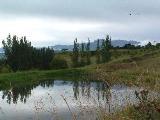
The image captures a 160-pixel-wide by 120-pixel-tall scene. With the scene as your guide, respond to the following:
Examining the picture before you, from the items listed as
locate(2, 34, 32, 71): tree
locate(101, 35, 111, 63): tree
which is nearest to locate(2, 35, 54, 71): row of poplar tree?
locate(2, 34, 32, 71): tree

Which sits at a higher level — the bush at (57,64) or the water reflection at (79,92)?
the water reflection at (79,92)

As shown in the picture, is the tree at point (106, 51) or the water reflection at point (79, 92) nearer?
the water reflection at point (79, 92)

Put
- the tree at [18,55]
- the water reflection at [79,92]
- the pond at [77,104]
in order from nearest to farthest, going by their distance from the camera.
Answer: the pond at [77,104] → the water reflection at [79,92] → the tree at [18,55]

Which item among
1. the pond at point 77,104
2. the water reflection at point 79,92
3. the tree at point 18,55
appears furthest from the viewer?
the tree at point 18,55

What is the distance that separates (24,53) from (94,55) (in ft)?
108

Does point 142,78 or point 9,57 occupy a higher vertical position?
point 142,78

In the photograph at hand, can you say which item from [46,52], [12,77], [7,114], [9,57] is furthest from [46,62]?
[7,114]

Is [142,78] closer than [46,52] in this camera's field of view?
Yes

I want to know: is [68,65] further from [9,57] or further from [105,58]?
[9,57]

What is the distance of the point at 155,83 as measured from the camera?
10008mm

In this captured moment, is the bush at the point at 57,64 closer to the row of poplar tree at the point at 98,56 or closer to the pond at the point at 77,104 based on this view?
the row of poplar tree at the point at 98,56

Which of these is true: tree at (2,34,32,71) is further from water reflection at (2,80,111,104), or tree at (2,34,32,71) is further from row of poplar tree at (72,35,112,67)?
water reflection at (2,80,111,104)

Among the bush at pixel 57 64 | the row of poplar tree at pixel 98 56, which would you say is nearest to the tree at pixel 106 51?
the row of poplar tree at pixel 98 56

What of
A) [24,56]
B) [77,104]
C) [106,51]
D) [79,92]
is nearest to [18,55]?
[24,56]
